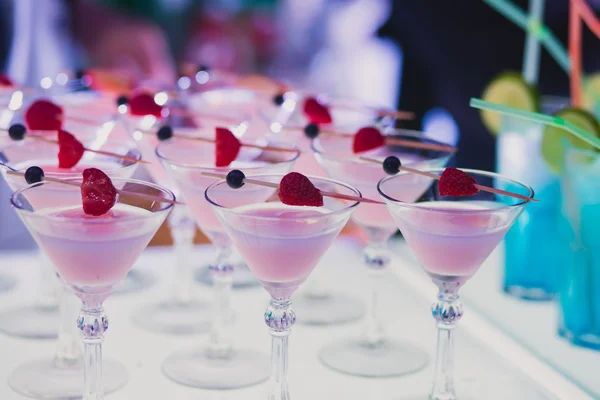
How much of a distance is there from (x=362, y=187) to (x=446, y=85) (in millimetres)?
1586

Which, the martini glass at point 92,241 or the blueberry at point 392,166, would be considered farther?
the blueberry at point 392,166

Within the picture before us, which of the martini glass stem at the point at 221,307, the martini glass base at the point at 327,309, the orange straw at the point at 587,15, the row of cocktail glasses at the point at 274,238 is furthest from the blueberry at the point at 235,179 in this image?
the orange straw at the point at 587,15

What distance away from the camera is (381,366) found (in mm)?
1858

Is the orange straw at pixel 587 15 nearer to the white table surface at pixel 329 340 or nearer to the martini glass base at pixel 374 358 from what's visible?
the white table surface at pixel 329 340

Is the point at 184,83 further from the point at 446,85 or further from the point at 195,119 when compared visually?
the point at 446,85

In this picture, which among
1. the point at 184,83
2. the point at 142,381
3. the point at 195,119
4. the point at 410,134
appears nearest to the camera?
the point at 142,381

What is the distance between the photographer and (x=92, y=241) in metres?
1.44

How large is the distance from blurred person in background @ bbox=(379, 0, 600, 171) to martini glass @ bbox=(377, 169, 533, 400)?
4.86ft

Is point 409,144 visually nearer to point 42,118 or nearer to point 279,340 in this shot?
point 279,340

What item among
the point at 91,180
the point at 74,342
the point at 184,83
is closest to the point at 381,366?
the point at 74,342

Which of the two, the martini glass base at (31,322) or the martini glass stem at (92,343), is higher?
the martini glass base at (31,322)

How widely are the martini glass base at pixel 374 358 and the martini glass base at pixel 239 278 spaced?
410mm

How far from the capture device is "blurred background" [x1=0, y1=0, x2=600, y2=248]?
3.34 m

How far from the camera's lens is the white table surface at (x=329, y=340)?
1.70 meters
